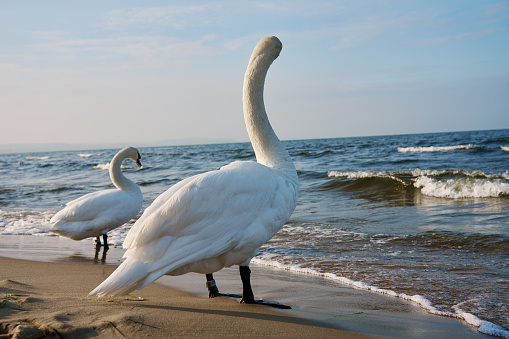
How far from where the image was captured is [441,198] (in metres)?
12.0

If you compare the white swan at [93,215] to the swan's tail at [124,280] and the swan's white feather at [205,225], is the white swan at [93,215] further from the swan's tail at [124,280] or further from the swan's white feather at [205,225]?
the swan's tail at [124,280]

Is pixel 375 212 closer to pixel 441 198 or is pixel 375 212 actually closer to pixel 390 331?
pixel 441 198

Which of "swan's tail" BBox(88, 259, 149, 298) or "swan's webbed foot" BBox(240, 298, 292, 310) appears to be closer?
"swan's tail" BBox(88, 259, 149, 298)

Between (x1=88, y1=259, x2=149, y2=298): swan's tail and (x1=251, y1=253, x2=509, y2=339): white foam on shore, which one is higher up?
(x1=88, y1=259, x2=149, y2=298): swan's tail

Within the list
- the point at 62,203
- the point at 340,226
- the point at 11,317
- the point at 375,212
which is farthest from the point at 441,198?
the point at 11,317

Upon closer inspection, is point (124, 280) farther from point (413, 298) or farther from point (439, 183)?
point (439, 183)

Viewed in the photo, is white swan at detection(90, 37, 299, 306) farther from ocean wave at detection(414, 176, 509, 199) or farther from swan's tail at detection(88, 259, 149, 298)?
ocean wave at detection(414, 176, 509, 199)

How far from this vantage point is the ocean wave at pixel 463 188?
11.7 metres

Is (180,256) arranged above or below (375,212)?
above

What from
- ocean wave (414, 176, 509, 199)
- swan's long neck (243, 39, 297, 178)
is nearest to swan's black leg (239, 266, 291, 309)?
swan's long neck (243, 39, 297, 178)

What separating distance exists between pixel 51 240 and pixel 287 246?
→ 408 centimetres

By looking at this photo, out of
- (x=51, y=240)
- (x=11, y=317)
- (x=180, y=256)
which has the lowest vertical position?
(x=51, y=240)

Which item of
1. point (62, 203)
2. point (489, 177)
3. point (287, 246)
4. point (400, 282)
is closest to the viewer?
point (400, 282)

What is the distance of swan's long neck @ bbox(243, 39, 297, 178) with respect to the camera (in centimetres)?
418
